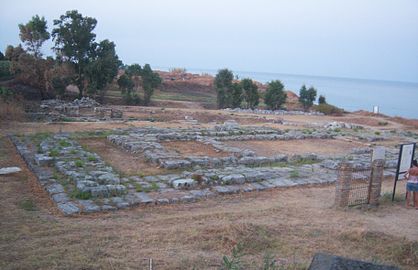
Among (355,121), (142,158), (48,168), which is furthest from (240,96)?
(48,168)

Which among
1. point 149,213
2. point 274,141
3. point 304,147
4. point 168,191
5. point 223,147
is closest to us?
point 149,213

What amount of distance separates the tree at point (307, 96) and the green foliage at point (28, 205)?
32612mm

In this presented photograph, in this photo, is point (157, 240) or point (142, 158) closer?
point (157, 240)

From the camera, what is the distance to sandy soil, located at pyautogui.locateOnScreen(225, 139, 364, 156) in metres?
17.0

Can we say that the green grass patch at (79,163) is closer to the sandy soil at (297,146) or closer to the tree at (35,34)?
the sandy soil at (297,146)

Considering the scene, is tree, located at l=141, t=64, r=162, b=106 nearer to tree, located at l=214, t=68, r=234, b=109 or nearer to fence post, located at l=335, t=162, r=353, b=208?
tree, located at l=214, t=68, r=234, b=109

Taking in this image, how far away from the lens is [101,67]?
31.3 metres

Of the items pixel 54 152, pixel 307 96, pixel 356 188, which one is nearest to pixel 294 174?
pixel 356 188

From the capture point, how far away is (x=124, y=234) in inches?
285

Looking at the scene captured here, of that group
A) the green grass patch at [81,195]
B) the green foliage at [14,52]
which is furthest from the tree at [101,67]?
the green grass patch at [81,195]

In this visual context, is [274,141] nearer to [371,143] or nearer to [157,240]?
[371,143]

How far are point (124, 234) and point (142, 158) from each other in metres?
6.76

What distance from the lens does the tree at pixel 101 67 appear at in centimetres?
3106

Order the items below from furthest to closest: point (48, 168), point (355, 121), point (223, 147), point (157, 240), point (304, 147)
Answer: point (355, 121) < point (304, 147) < point (223, 147) < point (48, 168) < point (157, 240)
